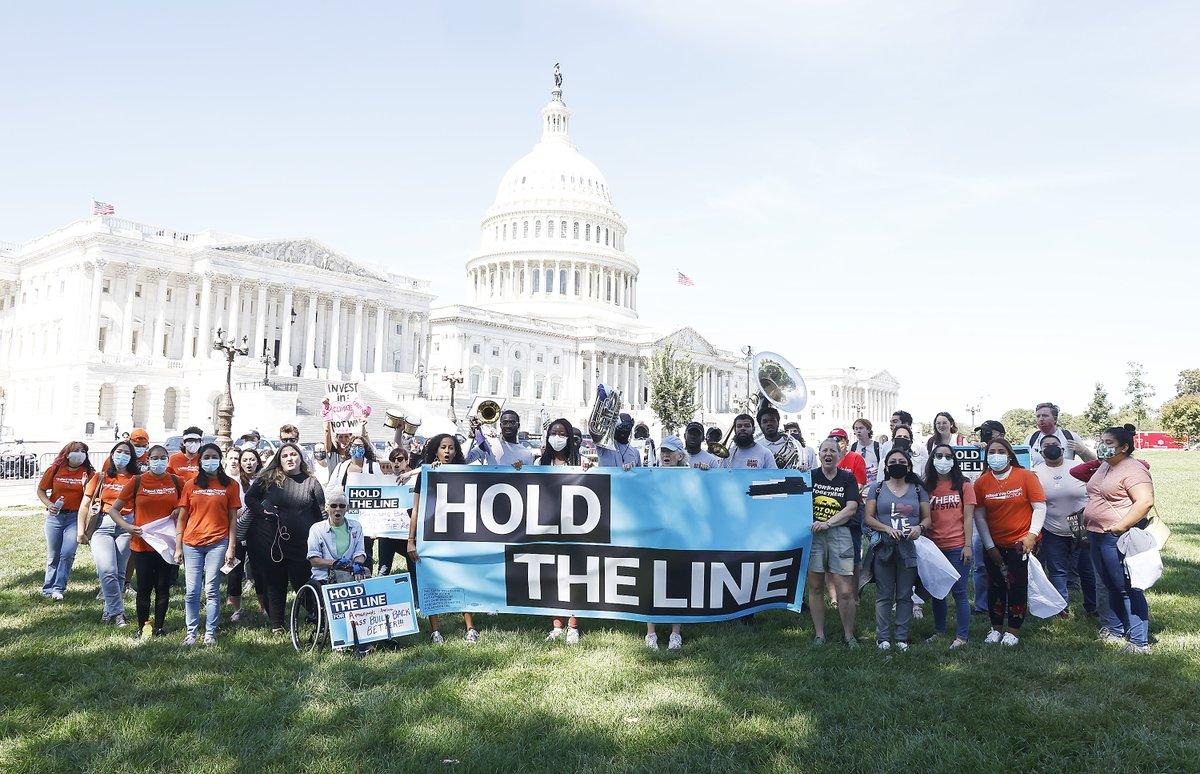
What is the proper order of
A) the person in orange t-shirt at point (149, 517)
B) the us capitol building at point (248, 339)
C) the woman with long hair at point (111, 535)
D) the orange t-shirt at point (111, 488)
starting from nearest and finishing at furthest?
the person in orange t-shirt at point (149, 517) < the orange t-shirt at point (111, 488) < the woman with long hair at point (111, 535) < the us capitol building at point (248, 339)

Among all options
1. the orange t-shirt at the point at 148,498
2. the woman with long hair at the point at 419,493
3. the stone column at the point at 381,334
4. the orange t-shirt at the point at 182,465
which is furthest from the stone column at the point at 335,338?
the woman with long hair at the point at 419,493

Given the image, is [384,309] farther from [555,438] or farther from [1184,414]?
[1184,414]

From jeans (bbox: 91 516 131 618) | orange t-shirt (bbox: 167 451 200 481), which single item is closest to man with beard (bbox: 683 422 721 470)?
orange t-shirt (bbox: 167 451 200 481)

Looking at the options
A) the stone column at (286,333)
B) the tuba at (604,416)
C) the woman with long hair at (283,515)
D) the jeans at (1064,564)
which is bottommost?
the jeans at (1064,564)

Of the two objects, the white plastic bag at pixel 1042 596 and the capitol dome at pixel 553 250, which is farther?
the capitol dome at pixel 553 250

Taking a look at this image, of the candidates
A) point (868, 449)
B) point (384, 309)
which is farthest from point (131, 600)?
point (384, 309)

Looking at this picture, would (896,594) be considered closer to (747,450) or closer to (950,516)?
(950,516)

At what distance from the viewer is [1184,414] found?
7381cm

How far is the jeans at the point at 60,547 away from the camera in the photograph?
10219 mm

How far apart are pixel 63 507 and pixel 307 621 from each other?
164 inches

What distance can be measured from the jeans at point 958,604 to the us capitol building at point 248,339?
→ 42.3 metres

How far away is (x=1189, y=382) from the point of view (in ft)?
320

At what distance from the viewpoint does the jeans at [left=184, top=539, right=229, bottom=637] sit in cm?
832

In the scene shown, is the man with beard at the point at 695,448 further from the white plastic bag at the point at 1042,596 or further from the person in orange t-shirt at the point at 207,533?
the person in orange t-shirt at the point at 207,533
